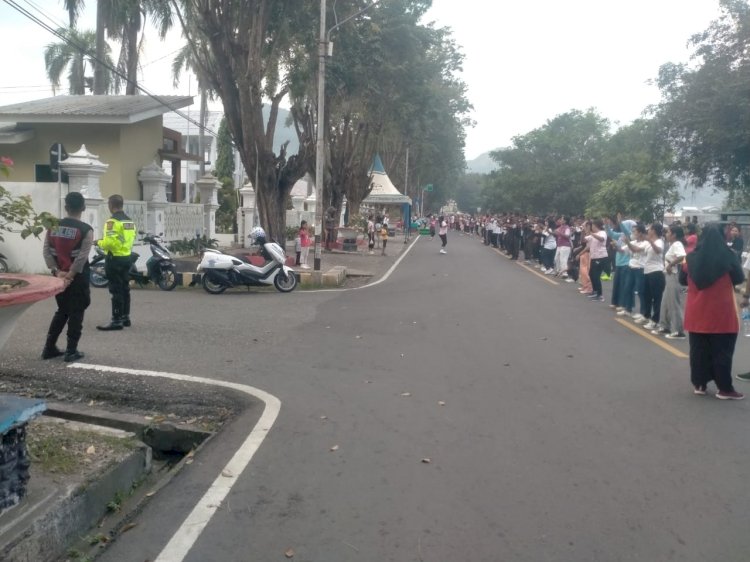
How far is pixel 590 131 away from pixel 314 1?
5579cm

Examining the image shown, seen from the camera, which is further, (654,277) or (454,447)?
(654,277)

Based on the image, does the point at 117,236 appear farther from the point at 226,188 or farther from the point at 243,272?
the point at 226,188

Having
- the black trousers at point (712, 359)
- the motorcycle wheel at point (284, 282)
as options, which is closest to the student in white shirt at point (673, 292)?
the black trousers at point (712, 359)

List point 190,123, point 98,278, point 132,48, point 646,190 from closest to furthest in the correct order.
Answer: point 98,278 < point 132,48 < point 646,190 < point 190,123

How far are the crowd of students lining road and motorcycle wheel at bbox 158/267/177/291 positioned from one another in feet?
28.7

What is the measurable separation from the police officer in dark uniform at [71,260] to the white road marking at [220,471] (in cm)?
51

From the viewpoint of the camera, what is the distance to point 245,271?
53.4 feet

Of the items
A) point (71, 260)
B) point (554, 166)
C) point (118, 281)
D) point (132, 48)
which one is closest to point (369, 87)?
point (132, 48)

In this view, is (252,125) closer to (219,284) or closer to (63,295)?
(219,284)

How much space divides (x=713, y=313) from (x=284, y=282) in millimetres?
10622

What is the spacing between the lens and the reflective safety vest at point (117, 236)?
9.95m

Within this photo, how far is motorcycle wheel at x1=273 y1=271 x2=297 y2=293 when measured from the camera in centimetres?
1683

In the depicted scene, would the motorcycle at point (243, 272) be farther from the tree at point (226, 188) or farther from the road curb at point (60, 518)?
the road curb at point (60, 518)

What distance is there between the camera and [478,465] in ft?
18.1
